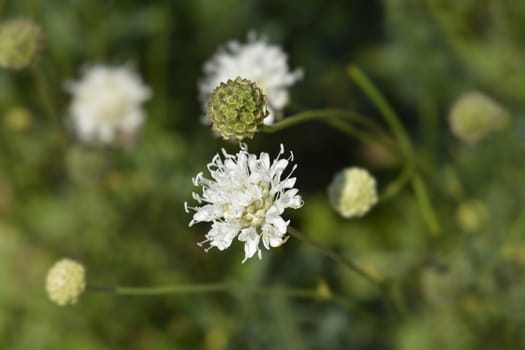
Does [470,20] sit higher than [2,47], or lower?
higher

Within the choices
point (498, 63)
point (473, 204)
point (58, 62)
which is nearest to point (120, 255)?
point (58, 62)

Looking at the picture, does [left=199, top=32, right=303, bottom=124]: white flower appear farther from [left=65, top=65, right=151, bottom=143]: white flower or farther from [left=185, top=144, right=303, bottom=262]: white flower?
[left=65, top=65, right=151, bottom=143]: white flower

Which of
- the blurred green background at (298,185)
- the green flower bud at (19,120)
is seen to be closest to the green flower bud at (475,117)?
the blurred green background at (298,185)

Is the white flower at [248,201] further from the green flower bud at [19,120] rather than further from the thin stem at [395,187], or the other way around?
the green flower bud at [19,120]

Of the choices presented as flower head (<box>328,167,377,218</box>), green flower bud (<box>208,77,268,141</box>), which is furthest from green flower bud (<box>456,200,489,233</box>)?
green flower bud (<box>208,77,268,141</box>)

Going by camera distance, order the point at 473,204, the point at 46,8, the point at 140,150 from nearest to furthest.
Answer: the point at 473,204, the point at 140,150, the point at 46,8

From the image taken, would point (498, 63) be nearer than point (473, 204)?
No

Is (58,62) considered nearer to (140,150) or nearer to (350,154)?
(140,150)

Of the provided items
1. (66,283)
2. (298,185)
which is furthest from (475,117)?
(66,283)
